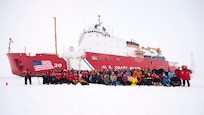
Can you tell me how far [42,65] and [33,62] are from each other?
834 millimetres

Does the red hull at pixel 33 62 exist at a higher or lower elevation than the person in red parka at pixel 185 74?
higher

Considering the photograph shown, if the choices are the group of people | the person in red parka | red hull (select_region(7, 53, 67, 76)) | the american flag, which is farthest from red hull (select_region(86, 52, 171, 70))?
the person in red parka

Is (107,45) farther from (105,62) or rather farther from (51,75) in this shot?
(51,75)

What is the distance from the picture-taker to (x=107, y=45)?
1736 cm

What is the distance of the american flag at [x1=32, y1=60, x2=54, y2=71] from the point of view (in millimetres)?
12617

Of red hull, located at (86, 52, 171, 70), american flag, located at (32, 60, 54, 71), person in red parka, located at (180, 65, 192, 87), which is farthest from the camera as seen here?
red hull, located at (86, 52, 171, 70)

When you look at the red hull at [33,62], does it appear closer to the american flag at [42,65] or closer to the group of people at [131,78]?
the american flag at [42,65]

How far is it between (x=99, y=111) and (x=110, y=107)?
1.42 feet

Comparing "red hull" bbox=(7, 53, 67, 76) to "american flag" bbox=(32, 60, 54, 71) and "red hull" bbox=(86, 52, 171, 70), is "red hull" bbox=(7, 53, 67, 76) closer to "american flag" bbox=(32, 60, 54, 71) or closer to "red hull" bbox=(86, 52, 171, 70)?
"american flag" bbox=(32, 60, 54, 71)

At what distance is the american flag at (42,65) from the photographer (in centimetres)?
1262

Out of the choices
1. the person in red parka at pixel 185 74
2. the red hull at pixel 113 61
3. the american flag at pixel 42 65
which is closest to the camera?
the person in red parka at pixel 185 74

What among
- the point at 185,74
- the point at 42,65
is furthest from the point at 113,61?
the point at 185,74

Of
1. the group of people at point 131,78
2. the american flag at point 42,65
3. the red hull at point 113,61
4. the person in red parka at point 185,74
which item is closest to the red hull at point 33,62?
the american flag at point 42,65

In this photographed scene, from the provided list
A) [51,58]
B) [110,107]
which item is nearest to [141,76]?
[110,107]
